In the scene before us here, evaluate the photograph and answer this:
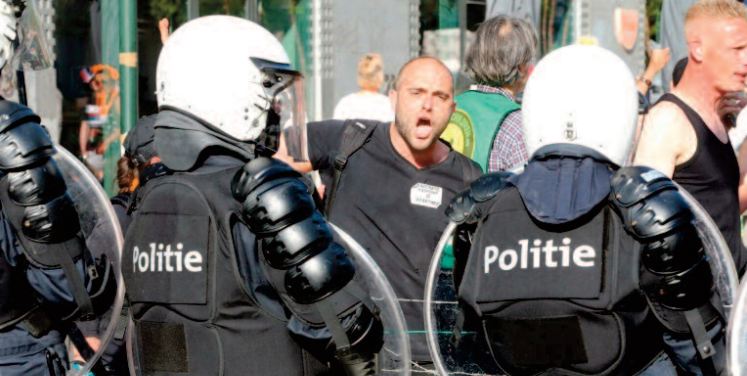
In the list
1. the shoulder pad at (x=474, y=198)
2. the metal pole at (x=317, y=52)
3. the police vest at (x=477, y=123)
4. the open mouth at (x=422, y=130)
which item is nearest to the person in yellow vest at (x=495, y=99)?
the police vest at (x=477, y=123)

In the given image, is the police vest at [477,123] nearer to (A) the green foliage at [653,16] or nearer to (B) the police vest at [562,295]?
(B) the police vest at [562,295]

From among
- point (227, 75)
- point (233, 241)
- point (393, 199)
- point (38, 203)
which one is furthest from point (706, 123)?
point (38, 203)

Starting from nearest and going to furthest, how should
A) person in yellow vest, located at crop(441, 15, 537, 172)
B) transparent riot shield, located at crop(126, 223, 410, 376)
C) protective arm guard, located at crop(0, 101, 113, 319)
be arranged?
1. transparent riot shield, located at crop(126, 223, 410, 376)
2. protective arm guard, located at crop(0, 101, 113, 319)
3. person in yellow vest, located at crop(441, 15, 537, 172)

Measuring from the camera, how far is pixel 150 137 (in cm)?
582

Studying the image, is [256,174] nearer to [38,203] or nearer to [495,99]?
[38,203]

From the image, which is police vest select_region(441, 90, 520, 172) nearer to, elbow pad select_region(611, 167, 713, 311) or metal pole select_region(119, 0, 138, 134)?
elbow pad select_region(611, 167, 713, 311)

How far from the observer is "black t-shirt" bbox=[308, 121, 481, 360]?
548cm

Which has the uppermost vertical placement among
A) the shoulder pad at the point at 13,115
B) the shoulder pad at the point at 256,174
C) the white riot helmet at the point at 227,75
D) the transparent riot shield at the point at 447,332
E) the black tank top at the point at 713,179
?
the white riot helmet at the point at 227,75

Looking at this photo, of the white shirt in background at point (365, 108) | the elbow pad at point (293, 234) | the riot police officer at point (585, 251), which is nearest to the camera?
the elbow pad at point (293, 234)

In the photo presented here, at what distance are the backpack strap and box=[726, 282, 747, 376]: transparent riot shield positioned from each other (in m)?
2.39

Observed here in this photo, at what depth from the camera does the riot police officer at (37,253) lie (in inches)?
154

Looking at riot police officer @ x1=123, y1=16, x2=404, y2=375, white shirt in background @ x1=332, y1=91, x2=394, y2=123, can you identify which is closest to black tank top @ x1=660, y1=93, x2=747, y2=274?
→ riot police officer @ x1=123, y1=16, x2=404, y2=375

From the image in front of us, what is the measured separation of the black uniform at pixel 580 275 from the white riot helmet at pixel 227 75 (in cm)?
74

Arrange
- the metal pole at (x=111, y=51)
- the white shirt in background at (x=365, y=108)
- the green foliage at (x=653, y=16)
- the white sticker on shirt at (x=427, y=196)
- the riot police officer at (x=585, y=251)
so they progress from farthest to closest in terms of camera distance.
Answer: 1. the green foliage at (x=653, y=16)
2. the metal pole at (x=111, y=51)
3. the white shirt in background at (x=365, y=108)
4. the white sticker on shirt at (x=427, y=196)
5. the riot police officer at (x=585, y=251)
